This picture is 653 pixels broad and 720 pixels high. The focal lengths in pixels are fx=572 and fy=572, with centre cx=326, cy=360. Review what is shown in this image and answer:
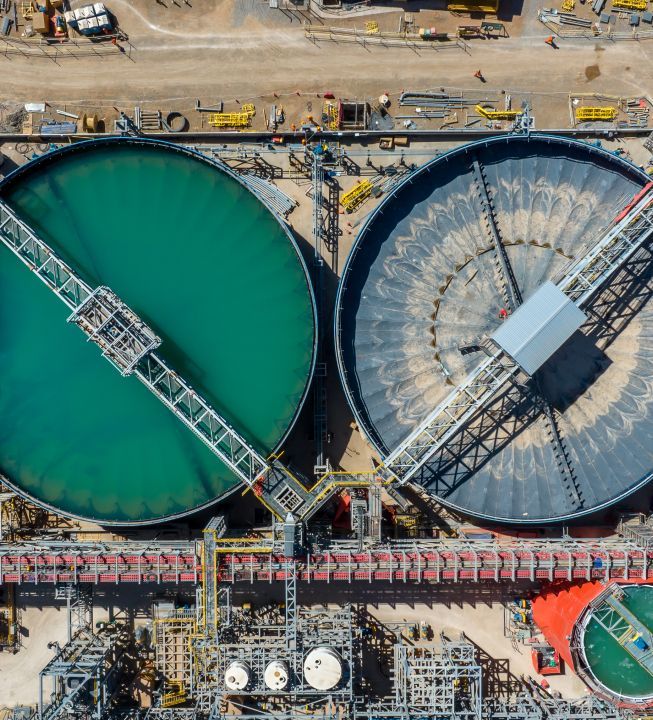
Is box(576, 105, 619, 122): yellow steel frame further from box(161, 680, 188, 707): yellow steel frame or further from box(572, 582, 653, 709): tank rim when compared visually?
box(161, 680, 188, 707): yellow steel frame

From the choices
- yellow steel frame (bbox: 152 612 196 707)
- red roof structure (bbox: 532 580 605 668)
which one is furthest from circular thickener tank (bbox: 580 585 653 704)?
yellow steel frame (bbox: 152 612 196 707)

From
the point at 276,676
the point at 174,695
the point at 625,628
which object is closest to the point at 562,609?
the point at 625,628

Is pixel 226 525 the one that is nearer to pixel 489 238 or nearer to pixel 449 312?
pixel 449 312

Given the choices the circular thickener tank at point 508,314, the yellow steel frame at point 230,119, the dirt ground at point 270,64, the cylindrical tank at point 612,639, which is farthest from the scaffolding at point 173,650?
the dirt ground at point 270,64

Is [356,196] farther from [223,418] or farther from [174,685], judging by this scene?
[174,685]

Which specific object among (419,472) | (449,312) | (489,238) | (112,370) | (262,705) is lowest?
(262,705)

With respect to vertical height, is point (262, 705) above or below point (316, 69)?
below

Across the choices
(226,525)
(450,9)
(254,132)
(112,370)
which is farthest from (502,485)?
(450,9)
